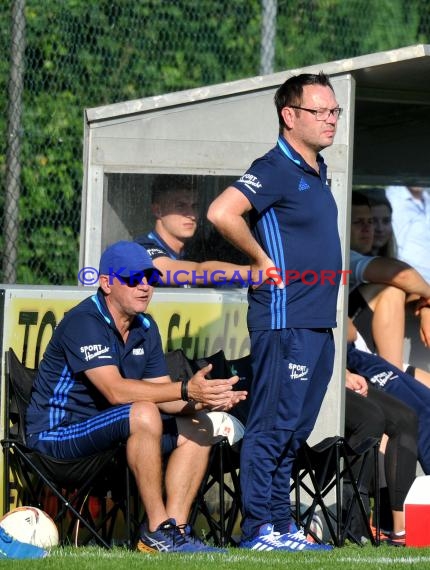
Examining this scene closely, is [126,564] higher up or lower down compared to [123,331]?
lower down

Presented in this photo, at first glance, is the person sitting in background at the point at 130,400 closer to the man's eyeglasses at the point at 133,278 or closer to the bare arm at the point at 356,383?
the man's eyeglasses at the point at 133,278

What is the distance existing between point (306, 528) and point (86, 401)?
1.15m

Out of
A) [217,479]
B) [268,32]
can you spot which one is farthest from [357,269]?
[268,32]

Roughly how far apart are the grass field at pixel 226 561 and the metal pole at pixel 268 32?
4913 millimetres

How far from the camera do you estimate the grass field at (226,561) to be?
16.3 feet

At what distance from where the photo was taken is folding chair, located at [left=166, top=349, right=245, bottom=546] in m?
5.82

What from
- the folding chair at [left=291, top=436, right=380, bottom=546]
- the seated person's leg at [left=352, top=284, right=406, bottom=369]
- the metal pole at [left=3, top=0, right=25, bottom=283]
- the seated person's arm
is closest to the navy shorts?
the folding chair at [left=291, top=436, right=380, bottom=546]

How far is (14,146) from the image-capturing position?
899cm

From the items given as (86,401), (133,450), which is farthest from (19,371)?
(133,450)

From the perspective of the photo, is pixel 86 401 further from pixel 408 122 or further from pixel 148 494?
pixel 408 122

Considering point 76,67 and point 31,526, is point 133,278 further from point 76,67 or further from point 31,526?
point 76,67

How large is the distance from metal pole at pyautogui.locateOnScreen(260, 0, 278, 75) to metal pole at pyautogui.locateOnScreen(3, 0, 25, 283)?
1794 mm

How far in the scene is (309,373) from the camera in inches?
224

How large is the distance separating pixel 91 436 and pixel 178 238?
151 centimetres
